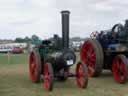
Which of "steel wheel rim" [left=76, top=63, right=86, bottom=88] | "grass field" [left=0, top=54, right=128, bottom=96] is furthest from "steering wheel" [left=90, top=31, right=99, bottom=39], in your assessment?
"steel wheel rim" [left=76, top=63, right=86, bottom=88]

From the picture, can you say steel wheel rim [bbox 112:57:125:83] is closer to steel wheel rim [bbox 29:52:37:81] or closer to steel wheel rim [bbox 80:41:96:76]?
steel wheel rim [bbox 80:41:96:76]

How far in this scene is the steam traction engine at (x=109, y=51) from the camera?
11712 mm

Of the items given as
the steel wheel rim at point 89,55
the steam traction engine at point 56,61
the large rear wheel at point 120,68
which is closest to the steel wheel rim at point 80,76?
the steam traction engine at point 56,61

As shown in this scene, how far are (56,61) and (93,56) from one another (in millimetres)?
2818

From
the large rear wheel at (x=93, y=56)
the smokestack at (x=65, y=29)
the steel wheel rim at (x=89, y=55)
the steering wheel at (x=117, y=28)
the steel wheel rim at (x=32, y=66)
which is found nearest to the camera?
the smokestack at (x=65, y=29)

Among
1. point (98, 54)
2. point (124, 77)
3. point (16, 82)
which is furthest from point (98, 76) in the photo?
point (16, 82)

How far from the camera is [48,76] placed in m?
9.85

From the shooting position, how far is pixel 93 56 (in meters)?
12.9

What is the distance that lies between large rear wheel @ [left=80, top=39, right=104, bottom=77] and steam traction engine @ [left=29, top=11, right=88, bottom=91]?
141cm

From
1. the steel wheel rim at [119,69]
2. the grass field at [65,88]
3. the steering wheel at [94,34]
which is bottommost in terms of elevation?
the grass field at [65,88]

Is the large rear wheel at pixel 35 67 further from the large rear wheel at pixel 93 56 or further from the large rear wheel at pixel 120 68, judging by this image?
the large rear wheel at pixel 120 68

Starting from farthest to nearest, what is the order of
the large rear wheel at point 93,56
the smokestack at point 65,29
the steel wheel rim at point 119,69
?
the large rear wheel at point 93,56 < the steel wheel rim at point 119,69 < the smokestack at point 65,29

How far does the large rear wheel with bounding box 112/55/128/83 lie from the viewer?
36.1 ft

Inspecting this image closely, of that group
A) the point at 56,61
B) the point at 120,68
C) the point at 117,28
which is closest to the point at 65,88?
the point at 56,61
